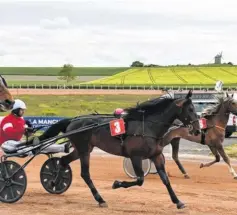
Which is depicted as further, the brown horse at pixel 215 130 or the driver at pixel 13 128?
the brown horse at pixel 215 130

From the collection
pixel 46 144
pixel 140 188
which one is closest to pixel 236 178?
pixel 140 188

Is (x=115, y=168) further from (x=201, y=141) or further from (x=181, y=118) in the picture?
(x=181, y=118)

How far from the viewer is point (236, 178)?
12.8m

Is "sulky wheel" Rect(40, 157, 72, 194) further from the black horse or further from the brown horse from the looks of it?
the brown horse

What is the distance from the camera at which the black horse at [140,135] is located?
899 centimetres

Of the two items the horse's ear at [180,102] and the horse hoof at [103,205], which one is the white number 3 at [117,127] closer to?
the horse's ear at [180,102]

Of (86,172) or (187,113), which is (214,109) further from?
(86,172)

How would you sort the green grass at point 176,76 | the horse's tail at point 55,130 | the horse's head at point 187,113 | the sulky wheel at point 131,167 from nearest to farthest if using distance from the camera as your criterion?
the horse's head at point 187,113 < the horse's tail at point 55,130 < the sulky wheel at point 131,167 < the green grass at point 176,76

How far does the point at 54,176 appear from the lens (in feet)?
33.6

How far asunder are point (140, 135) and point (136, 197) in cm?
145

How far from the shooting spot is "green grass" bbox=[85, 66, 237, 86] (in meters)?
97.6

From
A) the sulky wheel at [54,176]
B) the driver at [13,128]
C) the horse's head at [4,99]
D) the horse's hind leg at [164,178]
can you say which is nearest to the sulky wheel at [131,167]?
the sulky wheel at [54,176]

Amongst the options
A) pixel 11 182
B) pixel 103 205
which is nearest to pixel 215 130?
pixel 103 205

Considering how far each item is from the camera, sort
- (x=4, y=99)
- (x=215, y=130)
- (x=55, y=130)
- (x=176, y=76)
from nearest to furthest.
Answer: (x=4, y=99), (x=55, y=130), (x=215, y=130), (x=176, y=76)
